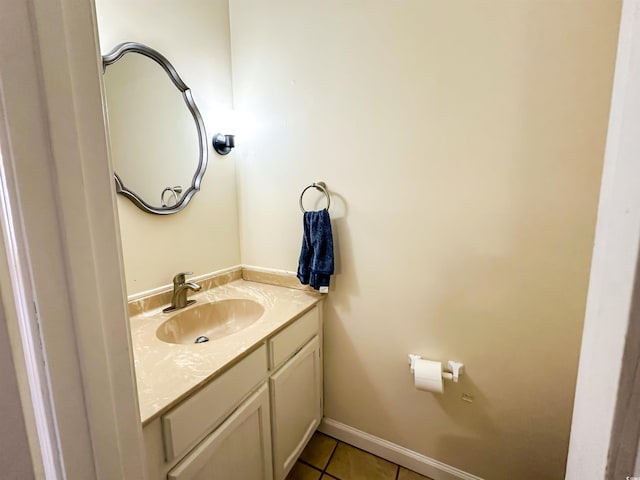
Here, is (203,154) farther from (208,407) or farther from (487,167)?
(487,167)

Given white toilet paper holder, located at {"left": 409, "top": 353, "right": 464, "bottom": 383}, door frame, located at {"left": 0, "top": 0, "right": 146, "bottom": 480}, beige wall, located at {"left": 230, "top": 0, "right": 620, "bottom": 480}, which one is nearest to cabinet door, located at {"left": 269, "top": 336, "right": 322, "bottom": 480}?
beige wall, located at {"left": 230, "top": 0, "right": 620, "bottom": 480}

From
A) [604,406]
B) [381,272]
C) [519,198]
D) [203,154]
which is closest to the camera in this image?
[604,406]

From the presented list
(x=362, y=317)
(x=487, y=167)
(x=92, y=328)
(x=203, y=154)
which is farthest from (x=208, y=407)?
(x=487, y=167)

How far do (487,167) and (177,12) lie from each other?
1.61 m

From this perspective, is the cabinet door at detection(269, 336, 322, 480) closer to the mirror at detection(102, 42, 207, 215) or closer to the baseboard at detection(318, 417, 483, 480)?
the baseboard at detection(318, 417, 483, 480)

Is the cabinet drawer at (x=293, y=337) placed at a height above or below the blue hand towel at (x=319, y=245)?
below

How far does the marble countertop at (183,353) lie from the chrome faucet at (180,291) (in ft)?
0.20

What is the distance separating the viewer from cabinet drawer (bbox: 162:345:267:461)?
743mm

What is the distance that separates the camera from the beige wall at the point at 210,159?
117cm

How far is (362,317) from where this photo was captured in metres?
1.42

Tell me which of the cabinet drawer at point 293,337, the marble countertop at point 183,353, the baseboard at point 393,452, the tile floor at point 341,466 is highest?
the marble countertop at point 183,353

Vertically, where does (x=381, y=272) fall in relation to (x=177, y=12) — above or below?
below

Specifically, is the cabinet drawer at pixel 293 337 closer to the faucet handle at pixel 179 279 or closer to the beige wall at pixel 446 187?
the beige wall at pixel 446 187

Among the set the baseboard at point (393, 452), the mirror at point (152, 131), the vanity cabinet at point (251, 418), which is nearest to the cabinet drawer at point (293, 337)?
the vanity cabinet at point (251, 418)
